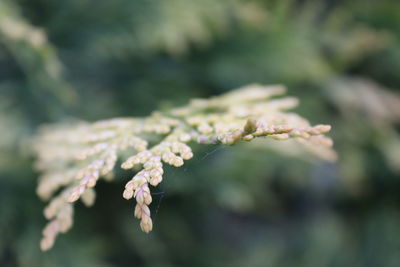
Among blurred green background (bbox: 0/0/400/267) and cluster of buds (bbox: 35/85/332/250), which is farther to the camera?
blurred green background (bbox: 0/0/400/267)

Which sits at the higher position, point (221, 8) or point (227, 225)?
point (221, 8)

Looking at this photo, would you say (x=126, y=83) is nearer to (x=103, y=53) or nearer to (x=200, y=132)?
(x=103, y=53)

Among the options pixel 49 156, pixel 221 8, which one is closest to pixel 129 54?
pixel 221 8

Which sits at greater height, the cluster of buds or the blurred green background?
the blurred green background

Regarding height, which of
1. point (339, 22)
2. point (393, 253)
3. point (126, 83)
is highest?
point (339, 22)


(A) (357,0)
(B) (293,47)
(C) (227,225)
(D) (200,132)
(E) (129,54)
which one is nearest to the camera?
(D) (200,132)
